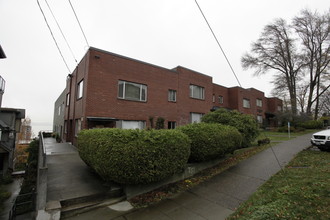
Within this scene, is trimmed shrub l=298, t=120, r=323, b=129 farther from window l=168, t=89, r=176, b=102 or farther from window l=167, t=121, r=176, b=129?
window l=168, t=89, r=176, b=102

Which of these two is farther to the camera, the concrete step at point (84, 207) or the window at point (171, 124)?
the window at point (171, 124)

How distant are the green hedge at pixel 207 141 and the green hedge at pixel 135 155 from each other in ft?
5.16

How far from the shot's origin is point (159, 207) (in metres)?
3.84

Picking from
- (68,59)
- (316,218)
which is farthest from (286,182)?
(68,59)

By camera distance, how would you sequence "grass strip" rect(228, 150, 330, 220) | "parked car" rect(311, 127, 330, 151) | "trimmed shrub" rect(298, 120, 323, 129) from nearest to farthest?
"grass strip" rect(228, 150, 330, 220) < "parked car" rect(311, 127, 330, 151) < "trimmed shrub" rect(298, 120, 323, 129)

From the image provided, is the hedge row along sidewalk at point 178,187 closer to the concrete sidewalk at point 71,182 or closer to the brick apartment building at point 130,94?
the concrete sidewalk at point 71,182

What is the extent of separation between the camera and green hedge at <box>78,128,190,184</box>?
3797 mm

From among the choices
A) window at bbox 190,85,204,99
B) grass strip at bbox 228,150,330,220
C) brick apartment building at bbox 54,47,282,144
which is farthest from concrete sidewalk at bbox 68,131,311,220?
window at bbox 190,85,204,99

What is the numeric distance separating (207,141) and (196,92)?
11038 mm

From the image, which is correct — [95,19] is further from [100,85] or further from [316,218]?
[316,218]

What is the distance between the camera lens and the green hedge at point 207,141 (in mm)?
5887

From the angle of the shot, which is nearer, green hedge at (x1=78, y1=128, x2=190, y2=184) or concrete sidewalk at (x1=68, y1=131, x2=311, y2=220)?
concrete sidewalk at (x1=68, y1=131, x2=311, y2=220)

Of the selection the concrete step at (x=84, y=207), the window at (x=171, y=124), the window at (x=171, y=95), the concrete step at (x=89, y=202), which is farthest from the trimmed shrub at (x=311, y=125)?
the concrete step at (x=84, y=207)

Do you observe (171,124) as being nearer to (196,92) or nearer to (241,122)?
(196,92)
